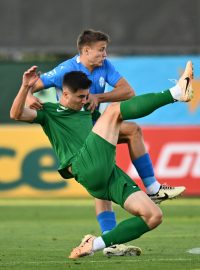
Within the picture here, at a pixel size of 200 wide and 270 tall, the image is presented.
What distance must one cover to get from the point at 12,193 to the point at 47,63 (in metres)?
2.75

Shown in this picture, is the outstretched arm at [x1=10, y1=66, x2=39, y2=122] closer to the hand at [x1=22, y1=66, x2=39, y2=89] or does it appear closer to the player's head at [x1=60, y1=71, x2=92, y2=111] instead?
the hand at [x1=22, y1=66, x2=39, y2=89]

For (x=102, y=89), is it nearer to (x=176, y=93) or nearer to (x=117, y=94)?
(x=117, y=94)

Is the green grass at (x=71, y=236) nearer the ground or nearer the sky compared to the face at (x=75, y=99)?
nearer the ground

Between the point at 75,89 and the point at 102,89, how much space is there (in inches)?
51.5

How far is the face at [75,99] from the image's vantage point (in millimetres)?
9148

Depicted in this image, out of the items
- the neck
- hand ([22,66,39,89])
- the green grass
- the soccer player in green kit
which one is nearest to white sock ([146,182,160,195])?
the green grass

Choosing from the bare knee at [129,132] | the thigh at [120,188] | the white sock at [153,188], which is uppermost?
the bare knee at [129,132]

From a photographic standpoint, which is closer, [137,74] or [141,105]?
[141,105]

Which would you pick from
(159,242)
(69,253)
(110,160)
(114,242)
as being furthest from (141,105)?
(159,242)

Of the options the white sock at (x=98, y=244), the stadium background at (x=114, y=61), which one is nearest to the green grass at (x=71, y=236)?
the white sock at (x=98, y=244)

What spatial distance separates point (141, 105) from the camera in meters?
8.72

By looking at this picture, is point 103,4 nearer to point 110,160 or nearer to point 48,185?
point 48,185

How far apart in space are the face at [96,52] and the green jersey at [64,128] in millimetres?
894

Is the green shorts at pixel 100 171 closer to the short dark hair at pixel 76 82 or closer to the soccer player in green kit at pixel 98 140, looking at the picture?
the soccer player in green kit at pixel 98 140
